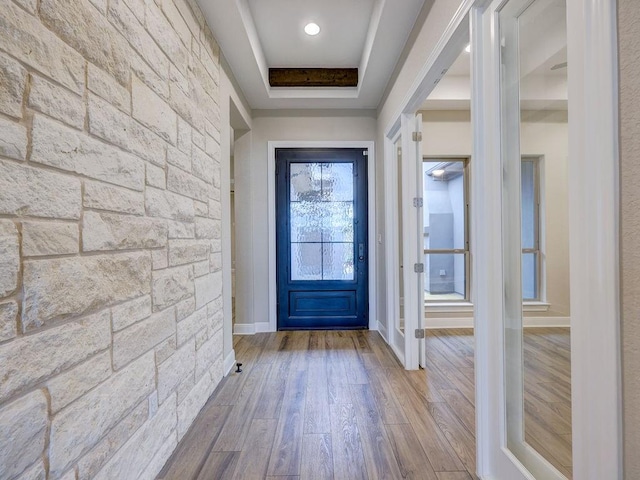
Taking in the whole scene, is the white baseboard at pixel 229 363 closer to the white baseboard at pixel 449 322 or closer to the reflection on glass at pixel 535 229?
the reflection on glass at pixel 535 229

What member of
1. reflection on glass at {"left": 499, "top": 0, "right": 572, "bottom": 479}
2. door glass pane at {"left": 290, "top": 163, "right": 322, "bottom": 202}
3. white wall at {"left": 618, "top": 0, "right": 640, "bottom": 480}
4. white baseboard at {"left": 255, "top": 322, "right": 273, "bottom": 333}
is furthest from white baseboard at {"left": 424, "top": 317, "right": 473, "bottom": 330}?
white wall at {"left": 618, "top": 0, "right": 640, "bottom": 480}

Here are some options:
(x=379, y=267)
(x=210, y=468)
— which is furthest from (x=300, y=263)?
(x=210, y=468)

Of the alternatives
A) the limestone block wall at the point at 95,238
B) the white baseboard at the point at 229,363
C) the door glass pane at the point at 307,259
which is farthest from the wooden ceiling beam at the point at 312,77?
the white baseboard at the point at 229,363

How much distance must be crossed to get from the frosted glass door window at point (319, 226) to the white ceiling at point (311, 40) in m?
0.83

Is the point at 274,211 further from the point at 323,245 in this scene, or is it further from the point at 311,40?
the point at 311,40

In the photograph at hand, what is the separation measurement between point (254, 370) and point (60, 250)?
6.75 feet

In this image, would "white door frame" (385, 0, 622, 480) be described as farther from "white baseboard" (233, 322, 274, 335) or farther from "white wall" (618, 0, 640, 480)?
"white baseboard" (233, 322, 274, 335)

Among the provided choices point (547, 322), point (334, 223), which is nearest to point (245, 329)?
point (334, 223)

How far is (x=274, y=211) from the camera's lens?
3902 millimetres

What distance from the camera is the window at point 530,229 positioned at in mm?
1200

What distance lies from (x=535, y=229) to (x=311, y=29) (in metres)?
2.59

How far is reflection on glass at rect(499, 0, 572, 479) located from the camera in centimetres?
105

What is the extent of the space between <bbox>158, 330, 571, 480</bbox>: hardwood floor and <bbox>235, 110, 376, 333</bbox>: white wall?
0.87 metres

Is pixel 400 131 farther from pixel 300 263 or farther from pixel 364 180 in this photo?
pixel 300 263
